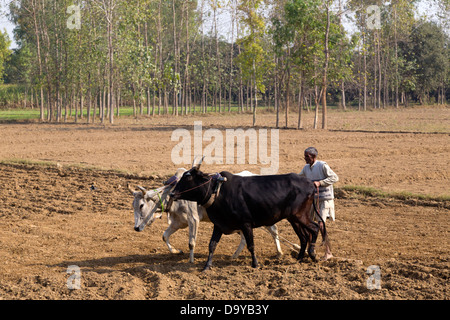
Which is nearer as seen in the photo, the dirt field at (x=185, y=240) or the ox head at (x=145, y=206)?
the dirt field at (x=185, y=240)

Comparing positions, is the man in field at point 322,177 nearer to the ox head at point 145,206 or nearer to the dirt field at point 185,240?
the dirt field at point 185,240

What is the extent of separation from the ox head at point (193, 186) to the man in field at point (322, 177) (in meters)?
1.78

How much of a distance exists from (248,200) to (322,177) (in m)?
1.36

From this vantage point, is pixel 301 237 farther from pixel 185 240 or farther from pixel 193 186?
pixel 185 240

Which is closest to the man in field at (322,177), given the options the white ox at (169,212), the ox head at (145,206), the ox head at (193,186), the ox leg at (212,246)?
the white ox at (169,212)

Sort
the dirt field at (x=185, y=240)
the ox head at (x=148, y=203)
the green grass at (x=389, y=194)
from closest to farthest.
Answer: the dirt field at (x=185, y=240), the ox head at (x=148, y=203), the green grass at (x=389, y=194)

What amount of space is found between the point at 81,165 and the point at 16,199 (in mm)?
5314

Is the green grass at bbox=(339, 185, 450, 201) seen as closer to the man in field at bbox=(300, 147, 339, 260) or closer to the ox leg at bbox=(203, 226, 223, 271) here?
the man in field at bbox=(300, 147, 339, 260)

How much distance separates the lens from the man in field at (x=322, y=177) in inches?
343

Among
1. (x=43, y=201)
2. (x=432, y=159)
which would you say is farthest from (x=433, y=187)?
(x=43, y=201)

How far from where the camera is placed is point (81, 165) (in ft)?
64.6

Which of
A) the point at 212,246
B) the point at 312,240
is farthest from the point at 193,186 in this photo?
the point at 312,240

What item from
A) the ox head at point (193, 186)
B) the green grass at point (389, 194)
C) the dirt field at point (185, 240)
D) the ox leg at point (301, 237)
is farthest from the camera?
the green grass at point (389, 194)
